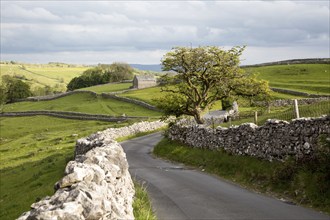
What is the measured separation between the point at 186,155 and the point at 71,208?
2675 cm

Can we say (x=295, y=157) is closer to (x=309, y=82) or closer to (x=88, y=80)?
(x=309, y=82)

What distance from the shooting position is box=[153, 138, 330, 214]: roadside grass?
16609 mm

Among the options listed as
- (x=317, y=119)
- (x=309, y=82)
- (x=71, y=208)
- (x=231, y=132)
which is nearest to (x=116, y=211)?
(x=71, y=208)

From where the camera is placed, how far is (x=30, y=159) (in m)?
50.2

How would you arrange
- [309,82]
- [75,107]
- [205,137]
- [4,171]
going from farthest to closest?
[75,107]
[309,82]
[4,171]
[205,137]

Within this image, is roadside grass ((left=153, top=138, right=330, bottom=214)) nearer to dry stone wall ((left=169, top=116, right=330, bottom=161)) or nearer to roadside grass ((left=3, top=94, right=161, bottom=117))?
dry stone wall ((left=169, top=116, right=330, bottom=161))

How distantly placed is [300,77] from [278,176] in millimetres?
86809

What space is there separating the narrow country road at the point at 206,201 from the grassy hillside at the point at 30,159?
650cm

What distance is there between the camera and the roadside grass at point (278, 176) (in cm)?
1661

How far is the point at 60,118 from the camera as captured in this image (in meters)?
99.4

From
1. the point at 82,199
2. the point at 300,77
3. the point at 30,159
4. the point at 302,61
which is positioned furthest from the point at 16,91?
the point at 82,199

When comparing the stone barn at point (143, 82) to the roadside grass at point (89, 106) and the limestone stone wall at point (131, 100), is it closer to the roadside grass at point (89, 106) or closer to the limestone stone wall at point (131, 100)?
the roadside grass at point (89, 106)

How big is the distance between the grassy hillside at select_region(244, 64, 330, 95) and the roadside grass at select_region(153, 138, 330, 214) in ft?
178

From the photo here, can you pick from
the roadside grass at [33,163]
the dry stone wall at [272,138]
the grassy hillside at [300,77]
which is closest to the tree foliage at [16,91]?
the roadside grass at [33,163]
